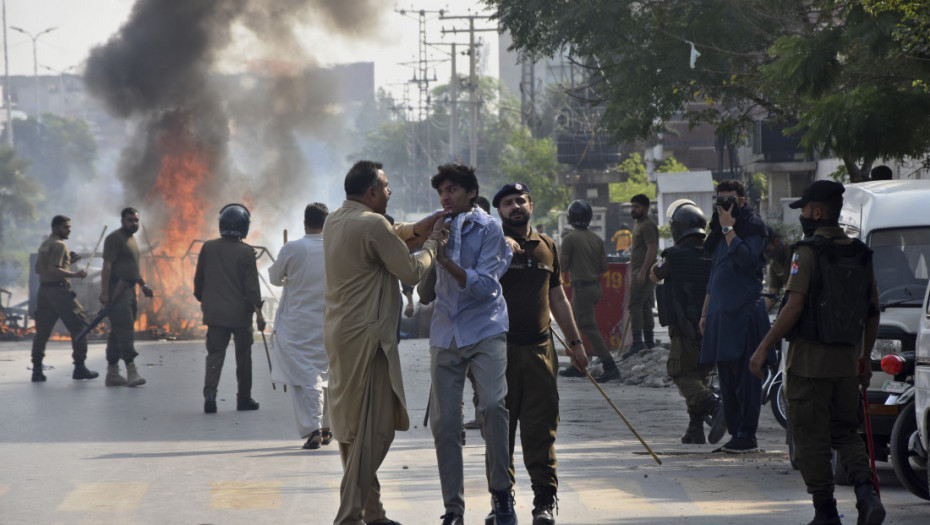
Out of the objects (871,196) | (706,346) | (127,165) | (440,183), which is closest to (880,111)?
(871,196)

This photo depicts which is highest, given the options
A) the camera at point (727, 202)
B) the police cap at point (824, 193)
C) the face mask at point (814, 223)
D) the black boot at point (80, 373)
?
the police cap at point (824, 193)

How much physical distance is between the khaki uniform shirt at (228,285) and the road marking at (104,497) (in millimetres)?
3806

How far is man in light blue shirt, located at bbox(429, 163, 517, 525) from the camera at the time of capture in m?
5.84

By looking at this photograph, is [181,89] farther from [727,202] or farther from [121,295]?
Result: [727,202]

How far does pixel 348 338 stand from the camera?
5.94 meters

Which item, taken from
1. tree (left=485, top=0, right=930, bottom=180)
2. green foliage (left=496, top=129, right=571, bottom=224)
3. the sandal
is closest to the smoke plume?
tree (left=485, top=0, right=930, bottom=180)

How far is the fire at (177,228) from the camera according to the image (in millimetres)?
22031

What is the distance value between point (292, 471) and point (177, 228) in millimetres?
19368

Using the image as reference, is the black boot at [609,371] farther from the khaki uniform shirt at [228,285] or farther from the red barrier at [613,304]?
the khaki uniform shirt at [228,285]

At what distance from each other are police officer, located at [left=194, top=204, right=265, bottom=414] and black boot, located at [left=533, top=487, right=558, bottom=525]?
5.61 m

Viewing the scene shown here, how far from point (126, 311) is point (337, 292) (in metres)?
8.19

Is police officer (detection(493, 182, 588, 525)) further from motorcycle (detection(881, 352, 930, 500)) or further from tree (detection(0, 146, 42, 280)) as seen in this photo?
tree (detection(0, 146, 42, 280))

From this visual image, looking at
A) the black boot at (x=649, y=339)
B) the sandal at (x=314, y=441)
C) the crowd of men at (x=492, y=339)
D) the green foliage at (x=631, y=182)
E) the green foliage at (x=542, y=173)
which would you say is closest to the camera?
the crowd of men at (x=492, y=339)

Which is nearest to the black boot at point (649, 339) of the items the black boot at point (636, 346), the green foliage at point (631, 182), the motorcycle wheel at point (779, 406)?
the black boot at point (636, 346)
